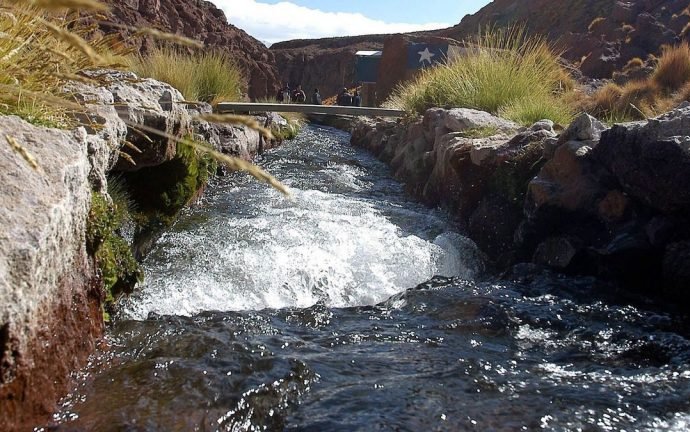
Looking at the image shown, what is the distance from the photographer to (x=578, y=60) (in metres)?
26.4

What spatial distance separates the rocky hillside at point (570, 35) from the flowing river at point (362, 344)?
55.2ft

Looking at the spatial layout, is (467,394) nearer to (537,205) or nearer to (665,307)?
(665,307)

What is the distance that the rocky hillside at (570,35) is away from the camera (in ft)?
Result: 78.4

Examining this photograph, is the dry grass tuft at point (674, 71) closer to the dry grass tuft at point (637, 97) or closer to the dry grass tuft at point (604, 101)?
the dry grass tuft at point (637, 97)

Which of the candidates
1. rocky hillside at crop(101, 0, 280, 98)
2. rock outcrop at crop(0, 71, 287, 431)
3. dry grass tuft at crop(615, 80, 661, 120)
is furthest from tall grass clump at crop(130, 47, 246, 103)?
rocky hillside at crop(101, 0, 280, 98)

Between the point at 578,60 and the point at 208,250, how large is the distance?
25051mm

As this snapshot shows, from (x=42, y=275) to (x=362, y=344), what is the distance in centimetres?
161

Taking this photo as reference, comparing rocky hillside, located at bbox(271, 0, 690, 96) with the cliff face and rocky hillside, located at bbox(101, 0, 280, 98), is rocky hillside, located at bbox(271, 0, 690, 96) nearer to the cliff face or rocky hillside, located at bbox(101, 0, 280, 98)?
the cliff face

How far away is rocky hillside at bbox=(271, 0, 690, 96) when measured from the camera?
23.9 m

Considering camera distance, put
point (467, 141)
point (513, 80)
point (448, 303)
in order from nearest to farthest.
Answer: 1. point (448, 303)
2. point (467, 141)
3. point (513, 80)

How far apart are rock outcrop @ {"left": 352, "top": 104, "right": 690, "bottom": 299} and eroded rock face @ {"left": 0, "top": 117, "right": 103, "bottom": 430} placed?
321cm

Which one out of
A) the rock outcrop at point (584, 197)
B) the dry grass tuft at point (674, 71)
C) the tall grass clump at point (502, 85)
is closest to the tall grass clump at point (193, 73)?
the tall grass clump at point (502, 85)

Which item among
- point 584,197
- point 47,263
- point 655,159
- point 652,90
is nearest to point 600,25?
point 652,90

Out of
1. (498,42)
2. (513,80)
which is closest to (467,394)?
(513,80)
